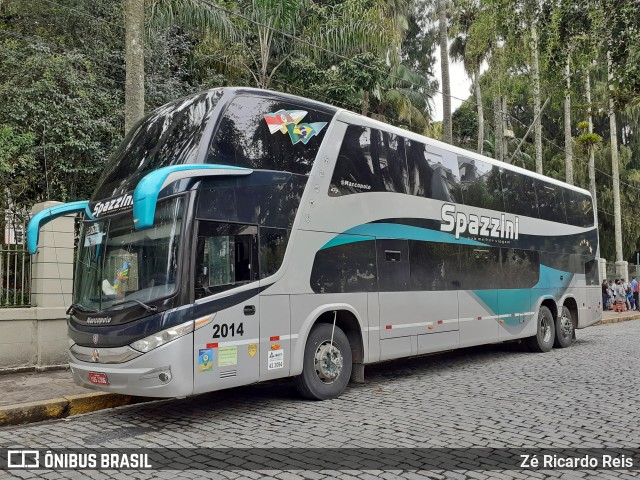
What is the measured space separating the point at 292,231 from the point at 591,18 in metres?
8.72

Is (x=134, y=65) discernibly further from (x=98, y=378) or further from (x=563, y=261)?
(x=563, y=261)

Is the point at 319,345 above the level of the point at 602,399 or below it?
above

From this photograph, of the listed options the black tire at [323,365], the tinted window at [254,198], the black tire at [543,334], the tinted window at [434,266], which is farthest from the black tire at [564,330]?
the tinted window at [254,198]

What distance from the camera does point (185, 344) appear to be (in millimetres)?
6246

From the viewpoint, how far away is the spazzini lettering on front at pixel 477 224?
1033 cm

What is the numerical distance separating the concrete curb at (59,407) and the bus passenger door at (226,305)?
210cm

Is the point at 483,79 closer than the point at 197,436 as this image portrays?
No

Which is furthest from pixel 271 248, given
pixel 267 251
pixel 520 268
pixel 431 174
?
pixel 520 268

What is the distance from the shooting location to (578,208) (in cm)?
1478

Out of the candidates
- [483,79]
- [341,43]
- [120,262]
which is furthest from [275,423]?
[483,79]

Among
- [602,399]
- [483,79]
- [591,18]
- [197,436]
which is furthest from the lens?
[483,79]

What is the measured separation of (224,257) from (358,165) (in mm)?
2817

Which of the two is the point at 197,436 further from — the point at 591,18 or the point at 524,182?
the point at 591,18

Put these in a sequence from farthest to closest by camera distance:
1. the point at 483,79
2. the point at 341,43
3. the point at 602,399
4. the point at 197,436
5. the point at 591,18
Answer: the point at 483,79, the point at 341,43, the point at 591,18, the point at 602,399, the point at 197,436
